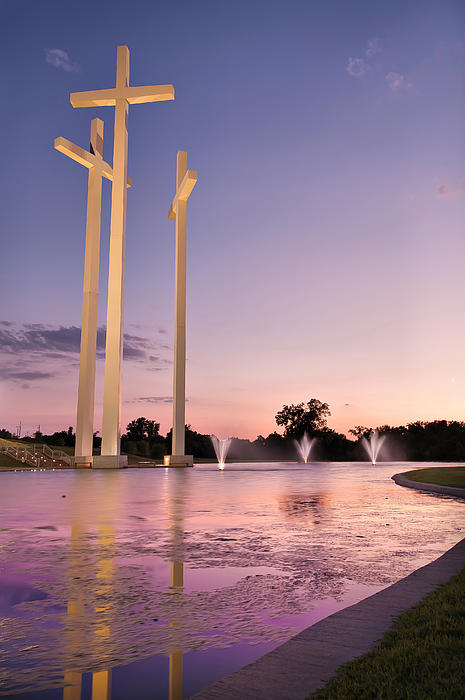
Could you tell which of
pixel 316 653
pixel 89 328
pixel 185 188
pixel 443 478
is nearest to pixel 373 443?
pixel 185 188

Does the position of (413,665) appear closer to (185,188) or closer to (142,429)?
(185,188)

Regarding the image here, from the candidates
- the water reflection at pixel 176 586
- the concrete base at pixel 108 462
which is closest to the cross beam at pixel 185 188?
the concrete base at pixel 108 462

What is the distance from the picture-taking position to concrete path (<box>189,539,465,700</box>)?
3.32 meters

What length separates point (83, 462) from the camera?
40.4 m

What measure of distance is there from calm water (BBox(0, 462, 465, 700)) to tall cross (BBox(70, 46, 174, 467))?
24156mm

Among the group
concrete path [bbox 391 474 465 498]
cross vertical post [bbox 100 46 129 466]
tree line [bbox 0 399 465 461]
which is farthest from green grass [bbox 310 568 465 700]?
tree line [bbox 0 399 465 461]

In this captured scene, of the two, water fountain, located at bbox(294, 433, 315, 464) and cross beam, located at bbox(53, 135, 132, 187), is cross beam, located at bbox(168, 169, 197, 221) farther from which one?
water fountain, located at bbox(294, 433, 315, 464)

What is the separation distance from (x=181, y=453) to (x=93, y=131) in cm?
2594

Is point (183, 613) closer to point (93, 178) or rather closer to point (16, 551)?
point (16, 551)

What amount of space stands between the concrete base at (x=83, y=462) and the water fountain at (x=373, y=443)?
87.1 metres

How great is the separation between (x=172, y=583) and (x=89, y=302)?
38.5 meters

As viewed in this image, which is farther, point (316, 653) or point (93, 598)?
point (93, 598)

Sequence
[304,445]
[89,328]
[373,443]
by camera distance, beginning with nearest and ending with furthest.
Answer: [89,328]
[304,445]
[373,443]

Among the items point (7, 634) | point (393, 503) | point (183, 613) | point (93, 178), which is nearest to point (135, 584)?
point (183, 613)
